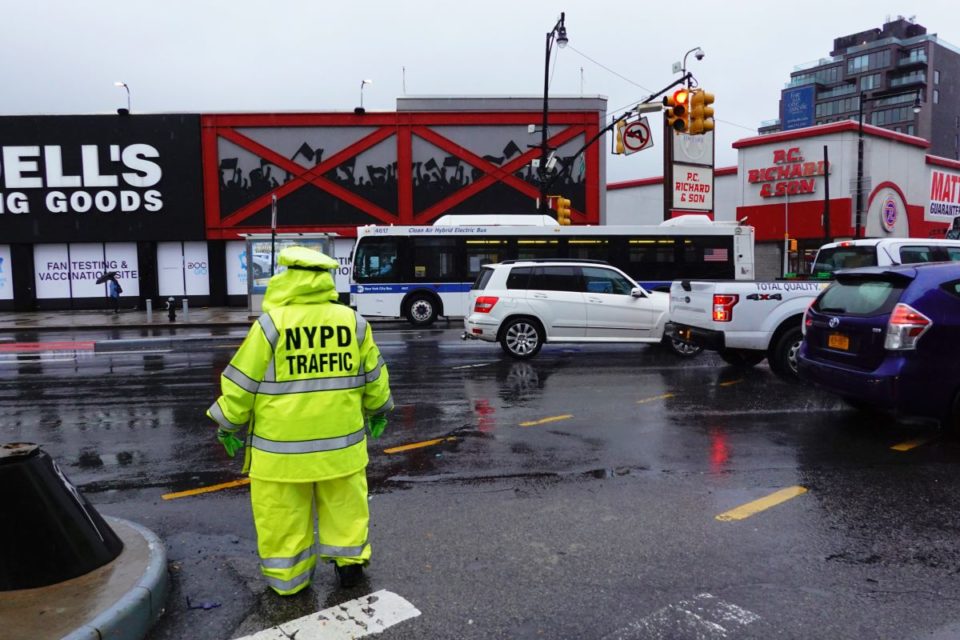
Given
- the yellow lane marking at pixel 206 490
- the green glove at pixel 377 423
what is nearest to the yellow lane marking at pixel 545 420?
the yellow lane marking at pixel 206 490

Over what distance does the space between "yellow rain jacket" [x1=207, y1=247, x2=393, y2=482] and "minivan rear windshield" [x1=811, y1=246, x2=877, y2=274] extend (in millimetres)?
8815

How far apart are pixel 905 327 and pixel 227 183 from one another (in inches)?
1029

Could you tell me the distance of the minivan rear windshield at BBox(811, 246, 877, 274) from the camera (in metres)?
10.5

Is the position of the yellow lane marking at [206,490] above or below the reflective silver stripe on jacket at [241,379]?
below

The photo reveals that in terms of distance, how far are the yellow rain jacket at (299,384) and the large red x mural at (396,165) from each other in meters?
25.0

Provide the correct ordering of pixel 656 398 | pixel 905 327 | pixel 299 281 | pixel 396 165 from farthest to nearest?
pixel 396 165, pixel 656 398, pixel 905 327, pixel 299 281

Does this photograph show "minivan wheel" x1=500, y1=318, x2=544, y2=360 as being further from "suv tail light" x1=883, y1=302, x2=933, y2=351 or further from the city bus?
the city bus

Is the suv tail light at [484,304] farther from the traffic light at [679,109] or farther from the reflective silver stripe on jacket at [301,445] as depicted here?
the reflective silver stripe on jacket at [301,445]

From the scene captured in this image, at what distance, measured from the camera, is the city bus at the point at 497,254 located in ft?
63.6

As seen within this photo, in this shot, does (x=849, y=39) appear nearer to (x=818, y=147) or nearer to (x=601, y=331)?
(x=818, y=147)

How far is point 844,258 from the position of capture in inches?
431

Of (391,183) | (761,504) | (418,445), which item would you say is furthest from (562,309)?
(391,183)

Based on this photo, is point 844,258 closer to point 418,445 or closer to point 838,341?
point 838,341

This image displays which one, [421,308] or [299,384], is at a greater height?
[299,384]
